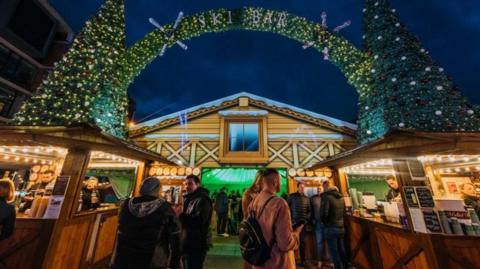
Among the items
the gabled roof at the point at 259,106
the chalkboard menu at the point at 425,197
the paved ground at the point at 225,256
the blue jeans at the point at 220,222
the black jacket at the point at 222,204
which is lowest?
the paved ground at the point at 225,256

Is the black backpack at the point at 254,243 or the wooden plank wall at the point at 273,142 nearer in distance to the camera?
the black backpack at the point at 254,243

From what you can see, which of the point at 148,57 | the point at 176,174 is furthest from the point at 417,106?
the point at 148,57

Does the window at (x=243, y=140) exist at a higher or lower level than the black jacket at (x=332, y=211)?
higher

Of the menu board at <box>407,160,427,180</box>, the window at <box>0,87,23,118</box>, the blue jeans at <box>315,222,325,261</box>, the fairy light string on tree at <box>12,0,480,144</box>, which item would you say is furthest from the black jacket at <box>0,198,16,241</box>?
the window at <box>0,87,23,118</box>

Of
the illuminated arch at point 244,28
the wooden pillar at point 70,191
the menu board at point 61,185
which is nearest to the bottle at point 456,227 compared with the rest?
the illuminated arch at point 244,28

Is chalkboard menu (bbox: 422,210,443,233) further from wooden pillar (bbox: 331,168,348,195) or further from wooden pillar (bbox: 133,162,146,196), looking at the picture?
wooden pillar (bbox: 133,162,146,196)

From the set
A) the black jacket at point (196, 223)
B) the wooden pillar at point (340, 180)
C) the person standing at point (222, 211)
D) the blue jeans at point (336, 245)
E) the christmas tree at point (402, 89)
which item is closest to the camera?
the black jacket at point (196, 223)

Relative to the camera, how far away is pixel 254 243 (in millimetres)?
1906

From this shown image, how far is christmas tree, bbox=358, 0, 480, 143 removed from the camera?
4.87 m

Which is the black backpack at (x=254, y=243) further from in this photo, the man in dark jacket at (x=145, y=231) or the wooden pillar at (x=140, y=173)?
the wooden pillar at (x=140, y=173)

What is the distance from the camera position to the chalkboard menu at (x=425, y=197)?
3.41m

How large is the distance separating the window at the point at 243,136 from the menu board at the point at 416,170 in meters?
5.66

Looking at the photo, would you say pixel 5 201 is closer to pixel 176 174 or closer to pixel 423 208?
pixel 176 174

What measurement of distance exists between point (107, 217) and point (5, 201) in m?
3.04
